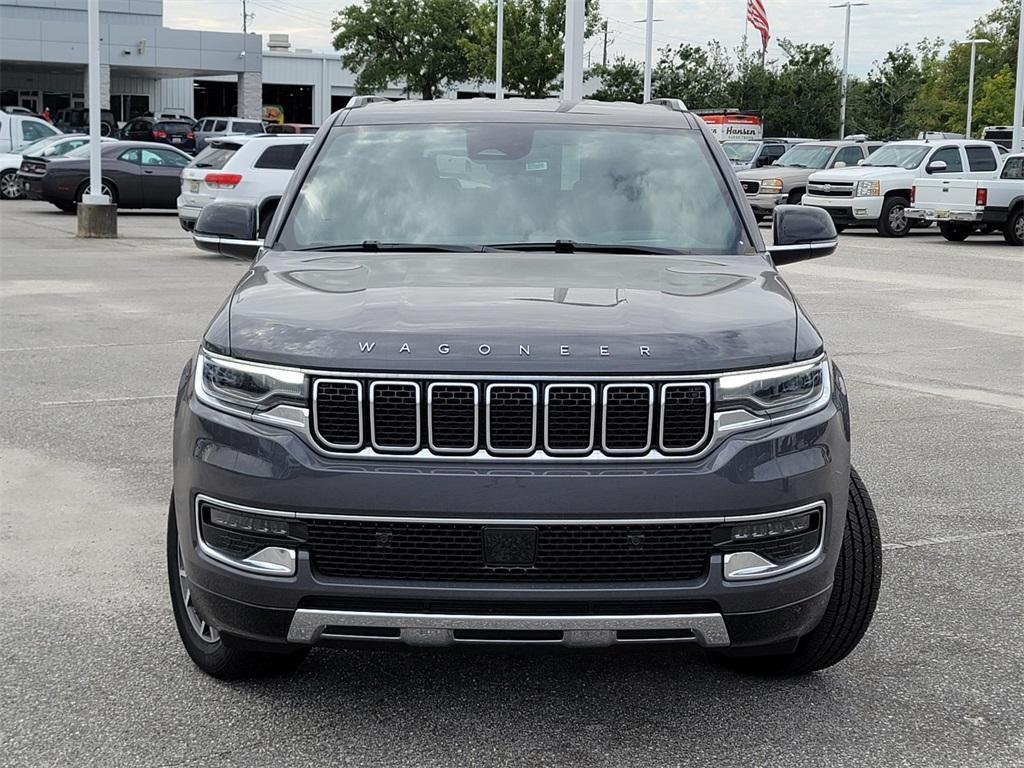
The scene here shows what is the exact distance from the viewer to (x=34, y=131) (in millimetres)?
32938

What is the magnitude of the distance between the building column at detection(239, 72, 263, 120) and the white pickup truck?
43.6 meters

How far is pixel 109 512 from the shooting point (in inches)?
247

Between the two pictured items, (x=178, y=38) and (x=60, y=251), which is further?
(x=178, y=38)

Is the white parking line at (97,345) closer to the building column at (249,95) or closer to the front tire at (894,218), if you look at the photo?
the front tire at (894,218)

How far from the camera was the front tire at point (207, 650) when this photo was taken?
4129 millimetres

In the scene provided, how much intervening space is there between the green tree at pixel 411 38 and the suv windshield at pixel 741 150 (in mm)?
30758

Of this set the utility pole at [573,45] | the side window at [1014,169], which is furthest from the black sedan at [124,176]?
the side window at [1014,169]

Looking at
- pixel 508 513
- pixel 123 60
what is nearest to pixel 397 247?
pixel 508 513

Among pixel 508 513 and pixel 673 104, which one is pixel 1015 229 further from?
pixel 508 513

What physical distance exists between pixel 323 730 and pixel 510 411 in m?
1.14

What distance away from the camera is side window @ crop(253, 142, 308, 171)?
64.5ft

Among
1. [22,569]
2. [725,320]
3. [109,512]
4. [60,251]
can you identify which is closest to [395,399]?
[725,320]

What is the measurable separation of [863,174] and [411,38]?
136ft

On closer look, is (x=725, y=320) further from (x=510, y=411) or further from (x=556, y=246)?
(x=556, y=246)
